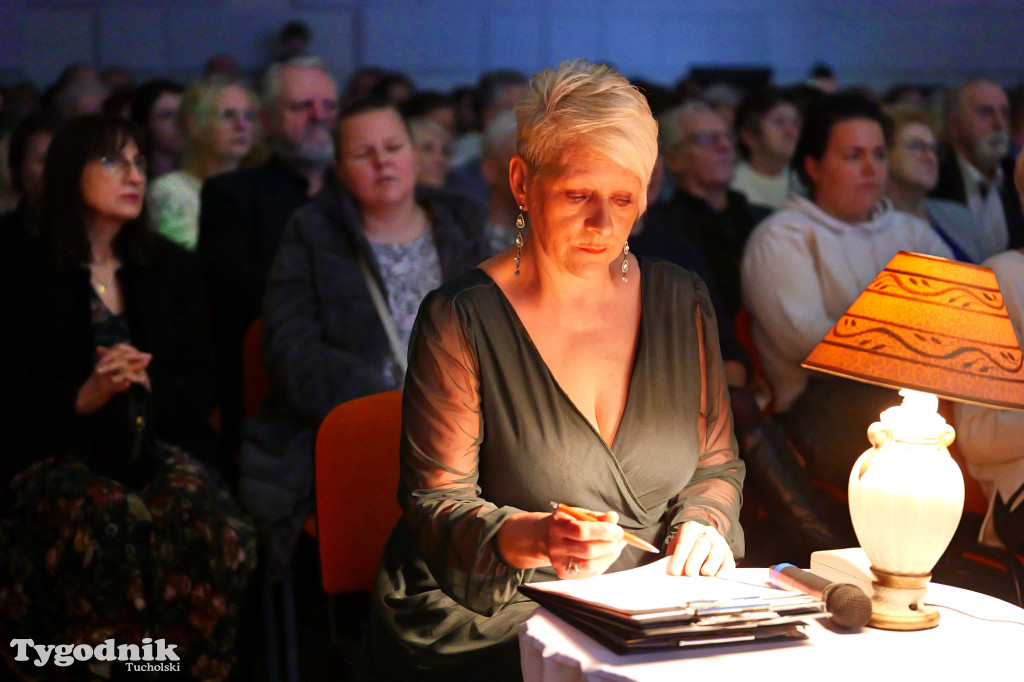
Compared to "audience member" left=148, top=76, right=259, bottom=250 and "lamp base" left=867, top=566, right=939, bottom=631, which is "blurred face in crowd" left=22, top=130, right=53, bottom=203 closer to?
"audience member" left=148, top=76, right=259, bottom=250

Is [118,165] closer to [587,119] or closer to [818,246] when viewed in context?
[587,119]

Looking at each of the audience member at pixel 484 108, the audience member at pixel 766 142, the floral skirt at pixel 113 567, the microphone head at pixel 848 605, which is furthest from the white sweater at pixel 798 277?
the audience member at pixel 484 108

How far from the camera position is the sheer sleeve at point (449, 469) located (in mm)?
1740

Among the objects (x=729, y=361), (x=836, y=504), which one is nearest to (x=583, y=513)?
(x=836, y=504)

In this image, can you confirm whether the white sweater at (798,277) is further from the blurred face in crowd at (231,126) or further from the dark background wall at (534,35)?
the dark background wall at (534,35)

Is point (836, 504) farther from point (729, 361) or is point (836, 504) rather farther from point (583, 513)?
point (583, 513)

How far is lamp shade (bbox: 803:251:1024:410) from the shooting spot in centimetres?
173

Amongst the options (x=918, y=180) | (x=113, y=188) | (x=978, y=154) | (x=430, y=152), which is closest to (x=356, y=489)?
(x=113, y=188)

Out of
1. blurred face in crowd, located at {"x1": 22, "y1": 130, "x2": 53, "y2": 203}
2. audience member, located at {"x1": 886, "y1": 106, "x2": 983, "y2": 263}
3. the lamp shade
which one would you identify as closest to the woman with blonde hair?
the lamp shade

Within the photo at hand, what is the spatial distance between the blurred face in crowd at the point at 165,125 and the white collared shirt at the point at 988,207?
3.71 meters

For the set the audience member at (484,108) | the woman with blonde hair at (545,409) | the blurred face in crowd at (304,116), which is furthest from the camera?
the audience member at (484,108)

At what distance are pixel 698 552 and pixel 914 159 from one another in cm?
347

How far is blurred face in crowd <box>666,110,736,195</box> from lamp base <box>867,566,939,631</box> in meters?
3.47

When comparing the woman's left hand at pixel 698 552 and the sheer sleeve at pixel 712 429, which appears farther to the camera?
the sheer sleeve at pixel 712 429
